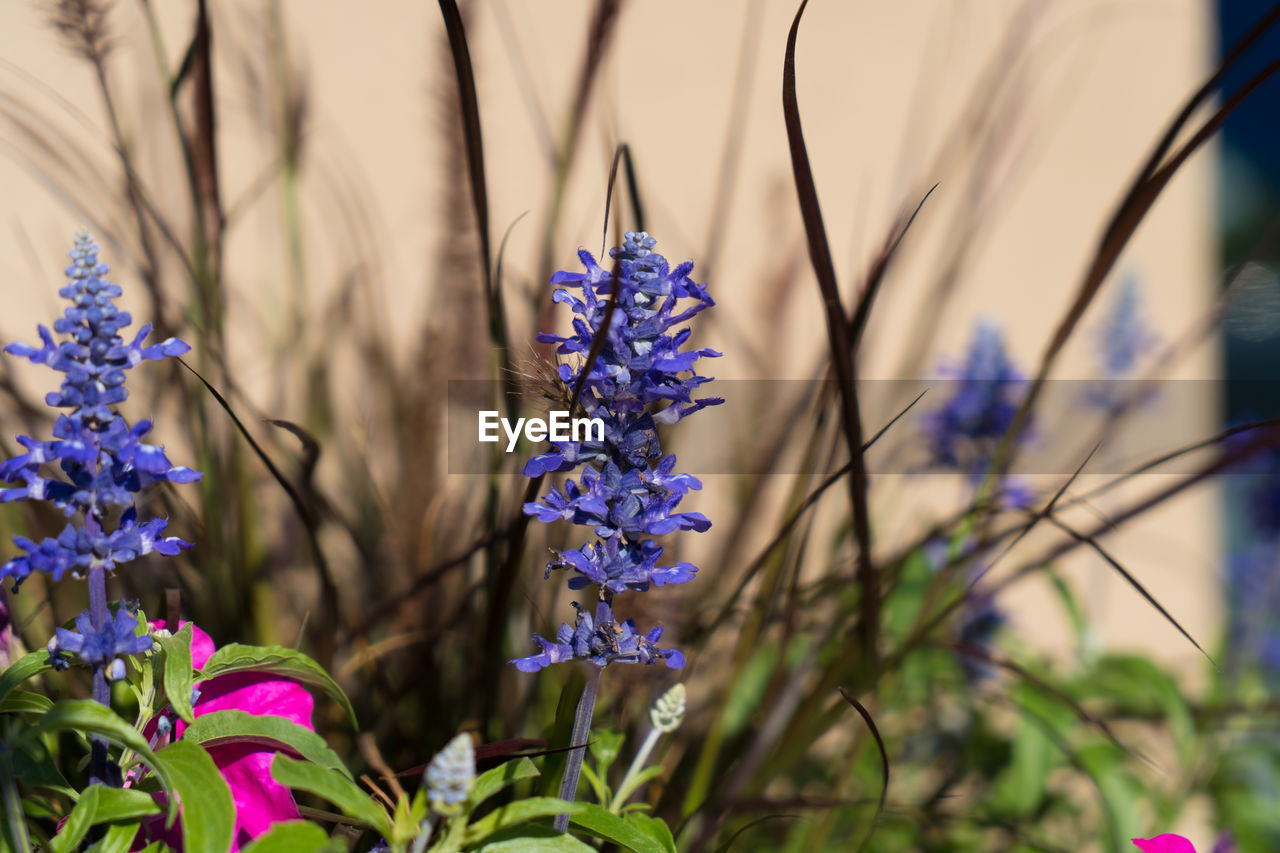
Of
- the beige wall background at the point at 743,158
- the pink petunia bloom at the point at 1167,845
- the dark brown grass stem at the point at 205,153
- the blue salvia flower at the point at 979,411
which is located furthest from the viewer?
the blue salvia flower at the point at 979,411

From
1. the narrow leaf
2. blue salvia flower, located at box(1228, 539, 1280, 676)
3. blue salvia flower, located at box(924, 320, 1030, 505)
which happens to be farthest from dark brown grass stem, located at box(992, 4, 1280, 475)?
blue salvia flower, located at box(1228, 539, 1280, 676)

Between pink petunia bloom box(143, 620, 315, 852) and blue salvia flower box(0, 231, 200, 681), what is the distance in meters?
0.07

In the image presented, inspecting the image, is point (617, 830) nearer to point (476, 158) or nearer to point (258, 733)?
point (258, 733)

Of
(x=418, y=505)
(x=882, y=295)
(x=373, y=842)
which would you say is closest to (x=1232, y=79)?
(x=882, y=295)

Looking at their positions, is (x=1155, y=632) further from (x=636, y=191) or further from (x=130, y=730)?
(x=130, y=730)

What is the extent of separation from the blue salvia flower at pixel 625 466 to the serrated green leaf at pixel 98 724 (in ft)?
0.40

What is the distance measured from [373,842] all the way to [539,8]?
106 cm

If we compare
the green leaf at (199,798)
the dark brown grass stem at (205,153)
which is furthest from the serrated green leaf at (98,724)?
the dark brown grass stem at (205,153)

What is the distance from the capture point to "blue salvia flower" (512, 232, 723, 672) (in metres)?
0.29

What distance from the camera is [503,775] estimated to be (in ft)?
1.05

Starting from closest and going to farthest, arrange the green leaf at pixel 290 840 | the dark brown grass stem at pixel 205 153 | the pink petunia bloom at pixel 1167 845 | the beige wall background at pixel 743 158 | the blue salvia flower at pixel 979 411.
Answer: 1. the green leaf at pixel 290 840
2. the pink petunia bloom at pixel 1167 845
3. the dark brown grass stem at pixel 205 153
4. the beige wall background at pixel 743 158
5. the blue salvia flower at pixel 979 411

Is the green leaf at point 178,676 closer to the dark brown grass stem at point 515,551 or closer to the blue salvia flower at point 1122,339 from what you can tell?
the dark brown grass stem at point 515,551

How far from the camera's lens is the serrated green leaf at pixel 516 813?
280 millimetres

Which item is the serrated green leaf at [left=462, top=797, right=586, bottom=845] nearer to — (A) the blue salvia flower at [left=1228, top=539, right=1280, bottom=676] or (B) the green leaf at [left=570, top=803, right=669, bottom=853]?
(B) the green leaf at [left=570, top=803, right=669, bottom=853]
